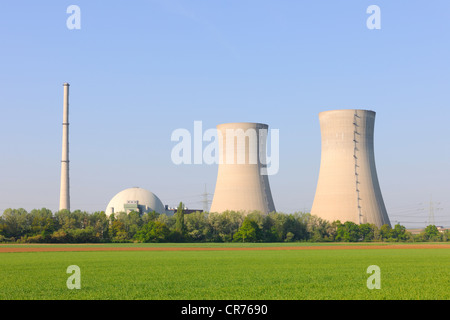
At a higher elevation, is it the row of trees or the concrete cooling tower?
the concrete cooling tower

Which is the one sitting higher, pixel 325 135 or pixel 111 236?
pixel 325 135

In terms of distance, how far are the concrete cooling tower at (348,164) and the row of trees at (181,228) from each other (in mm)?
5467

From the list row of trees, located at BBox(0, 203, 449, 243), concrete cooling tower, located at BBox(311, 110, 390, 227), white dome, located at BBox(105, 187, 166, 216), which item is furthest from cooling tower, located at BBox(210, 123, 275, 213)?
white dome, located at BBox(105, 187, 166, 216)

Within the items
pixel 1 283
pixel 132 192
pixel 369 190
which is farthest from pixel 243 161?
pixel 1 283

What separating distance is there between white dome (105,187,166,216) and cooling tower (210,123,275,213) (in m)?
29.4

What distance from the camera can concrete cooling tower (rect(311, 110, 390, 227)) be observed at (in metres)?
56.9

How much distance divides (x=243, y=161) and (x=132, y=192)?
123 ft

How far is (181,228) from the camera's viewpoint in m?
64.2

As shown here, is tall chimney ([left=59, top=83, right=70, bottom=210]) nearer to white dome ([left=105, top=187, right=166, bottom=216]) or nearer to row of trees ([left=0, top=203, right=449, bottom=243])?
row of trees ([left=0, top=203, right=449, bottom=243])

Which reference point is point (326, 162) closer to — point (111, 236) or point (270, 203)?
point (270, 203)

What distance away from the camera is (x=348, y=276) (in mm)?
18641

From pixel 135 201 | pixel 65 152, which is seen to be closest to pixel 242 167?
pixel 65 152

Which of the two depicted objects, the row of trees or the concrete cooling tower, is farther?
the row of trees

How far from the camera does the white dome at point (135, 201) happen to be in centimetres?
8889
